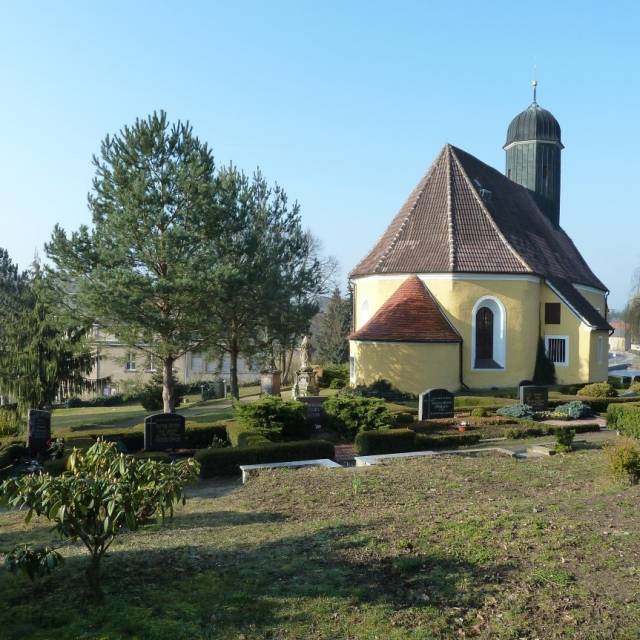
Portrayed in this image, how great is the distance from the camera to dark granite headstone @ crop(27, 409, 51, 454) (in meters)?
17.0

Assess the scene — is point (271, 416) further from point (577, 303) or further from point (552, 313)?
point (577, 303)

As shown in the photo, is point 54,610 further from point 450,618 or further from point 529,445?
point 529,445

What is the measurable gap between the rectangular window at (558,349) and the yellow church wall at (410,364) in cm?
617

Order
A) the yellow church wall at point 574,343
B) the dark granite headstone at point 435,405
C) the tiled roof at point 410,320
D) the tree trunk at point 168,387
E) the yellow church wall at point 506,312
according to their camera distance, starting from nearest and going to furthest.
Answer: the dark granite headstone at point 435,405 < the tree trunk at point 168,387 < the tiled roof at point 410,320 < the yellow church wall at point 506,312 < the yellow church wall at point 574,343

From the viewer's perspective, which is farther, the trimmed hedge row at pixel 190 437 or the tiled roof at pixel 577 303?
the tiled roof at pixel 577 303

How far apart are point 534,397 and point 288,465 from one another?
12.6m

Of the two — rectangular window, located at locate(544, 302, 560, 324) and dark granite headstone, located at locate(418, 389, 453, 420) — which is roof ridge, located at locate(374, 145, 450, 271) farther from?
dark granite headstone, located at locate(418, 389, 453, 420)

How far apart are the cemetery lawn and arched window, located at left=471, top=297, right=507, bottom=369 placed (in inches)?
755

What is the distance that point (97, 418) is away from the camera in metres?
30.8

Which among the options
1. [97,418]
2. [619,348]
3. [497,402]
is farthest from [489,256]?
[619,348]

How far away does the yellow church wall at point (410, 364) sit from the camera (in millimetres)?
27719

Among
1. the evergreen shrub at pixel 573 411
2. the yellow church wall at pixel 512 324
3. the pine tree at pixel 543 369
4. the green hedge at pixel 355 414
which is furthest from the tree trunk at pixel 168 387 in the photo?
the pine tree at pixel 543 369

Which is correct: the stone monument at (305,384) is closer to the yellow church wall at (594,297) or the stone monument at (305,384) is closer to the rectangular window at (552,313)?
the rectangular window at (552,313)

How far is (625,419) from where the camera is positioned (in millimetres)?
17922
